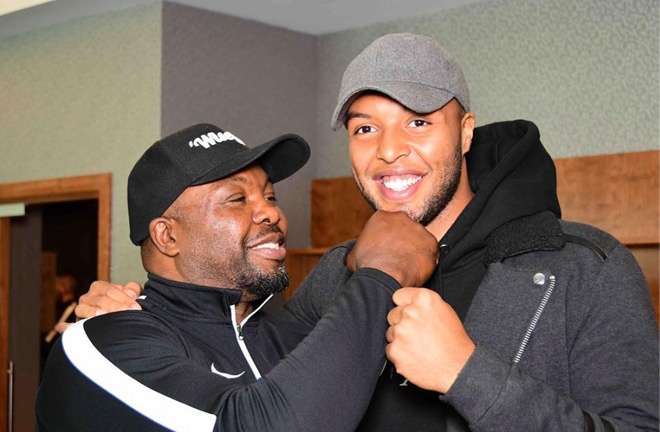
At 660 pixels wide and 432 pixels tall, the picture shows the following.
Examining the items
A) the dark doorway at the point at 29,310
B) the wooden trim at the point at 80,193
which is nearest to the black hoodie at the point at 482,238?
the wooden trim at the point at 80,193

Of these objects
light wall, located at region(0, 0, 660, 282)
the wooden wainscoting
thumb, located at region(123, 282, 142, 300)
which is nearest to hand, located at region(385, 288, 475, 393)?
thumb, located at region(123, 282, 142, 300)

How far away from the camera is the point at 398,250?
158cm

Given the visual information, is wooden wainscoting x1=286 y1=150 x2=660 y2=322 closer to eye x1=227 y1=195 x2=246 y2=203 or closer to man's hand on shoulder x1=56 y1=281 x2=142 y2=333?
eye x1=227 y1=195 x2=246 y2=203

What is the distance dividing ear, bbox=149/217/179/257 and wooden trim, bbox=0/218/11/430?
3663mm

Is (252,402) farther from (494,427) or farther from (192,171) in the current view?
(192,171)

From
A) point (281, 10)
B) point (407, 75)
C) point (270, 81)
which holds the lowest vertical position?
point (407, 75)

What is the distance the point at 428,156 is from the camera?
1.81 metres

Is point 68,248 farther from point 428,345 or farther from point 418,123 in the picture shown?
point 428,345

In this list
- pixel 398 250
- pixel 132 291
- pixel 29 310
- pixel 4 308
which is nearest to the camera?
pixel 398 250

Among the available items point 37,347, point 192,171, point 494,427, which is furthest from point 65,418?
point 37,347

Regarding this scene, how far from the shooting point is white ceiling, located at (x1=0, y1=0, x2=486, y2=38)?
4.20 meters

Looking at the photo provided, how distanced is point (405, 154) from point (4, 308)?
4004 millimetres

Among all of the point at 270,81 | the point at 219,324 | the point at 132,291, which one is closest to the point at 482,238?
the point at 219,324

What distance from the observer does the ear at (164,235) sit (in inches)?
72.1
